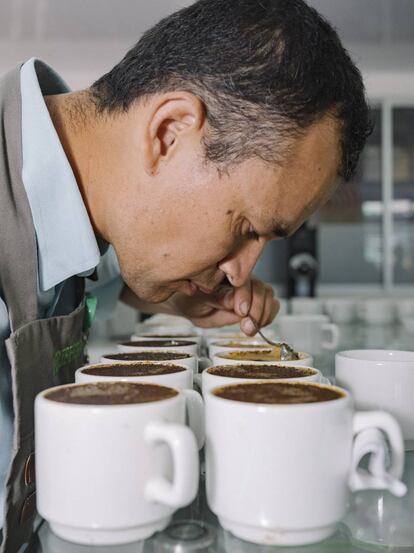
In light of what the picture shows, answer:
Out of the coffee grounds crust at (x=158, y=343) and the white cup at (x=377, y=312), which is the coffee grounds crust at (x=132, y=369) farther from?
the white cup at (x=377, y=312)

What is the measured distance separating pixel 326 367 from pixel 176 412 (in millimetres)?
738

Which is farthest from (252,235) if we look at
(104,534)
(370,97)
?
(370,97)

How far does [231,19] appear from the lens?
0.77m

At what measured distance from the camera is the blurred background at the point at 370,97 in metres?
2.67

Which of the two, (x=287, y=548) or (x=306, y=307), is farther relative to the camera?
(x=306, y=307)

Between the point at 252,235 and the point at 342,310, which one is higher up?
the point at 252,235

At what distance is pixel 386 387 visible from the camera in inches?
28.5

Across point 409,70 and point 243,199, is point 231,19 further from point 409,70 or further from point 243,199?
point 409,70

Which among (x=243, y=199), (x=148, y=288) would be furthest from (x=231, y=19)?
(x=148, y=288)

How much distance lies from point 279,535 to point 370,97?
262cm

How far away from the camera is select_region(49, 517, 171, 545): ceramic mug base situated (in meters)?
0.49

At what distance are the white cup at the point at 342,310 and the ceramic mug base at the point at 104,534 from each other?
1.77 metres

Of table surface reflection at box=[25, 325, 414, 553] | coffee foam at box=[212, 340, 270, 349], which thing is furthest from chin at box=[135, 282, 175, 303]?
table surface reflection at box=[25, 325, 414, 553]

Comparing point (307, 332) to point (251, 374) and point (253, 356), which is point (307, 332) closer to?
point (253, 356)
